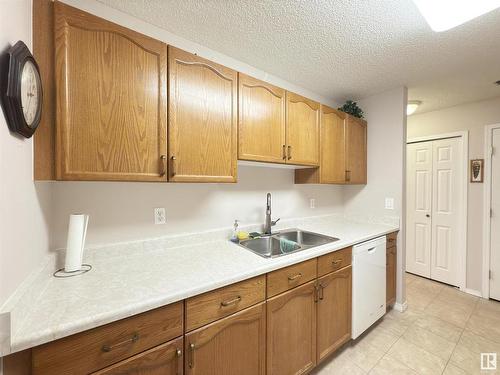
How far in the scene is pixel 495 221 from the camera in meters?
2.46

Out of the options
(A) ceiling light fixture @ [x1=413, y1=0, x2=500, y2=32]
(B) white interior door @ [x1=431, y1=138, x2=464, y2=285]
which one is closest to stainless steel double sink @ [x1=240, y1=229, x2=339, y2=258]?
(A) ceiling light fixture @ [x1=413, y1=0, x2=500, y2=32]

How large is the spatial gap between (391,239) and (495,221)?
4.47ft

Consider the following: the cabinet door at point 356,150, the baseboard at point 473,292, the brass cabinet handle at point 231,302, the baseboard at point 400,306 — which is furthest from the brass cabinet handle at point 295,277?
the baseboard at point 473,292

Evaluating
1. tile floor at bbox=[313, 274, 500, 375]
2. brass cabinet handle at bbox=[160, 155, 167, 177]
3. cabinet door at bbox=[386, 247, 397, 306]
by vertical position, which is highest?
brass cabinet handle at bbox=[160, 155, 167, 177]

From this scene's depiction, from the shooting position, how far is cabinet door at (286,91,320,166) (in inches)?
70.0

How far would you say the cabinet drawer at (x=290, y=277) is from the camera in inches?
49.3

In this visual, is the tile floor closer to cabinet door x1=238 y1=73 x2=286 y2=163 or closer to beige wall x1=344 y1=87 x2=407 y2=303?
beige wall x1=344 y1=87 x2=407 y2=303

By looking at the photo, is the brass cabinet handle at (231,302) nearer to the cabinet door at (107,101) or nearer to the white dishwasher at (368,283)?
the cabinet door at (107,101)

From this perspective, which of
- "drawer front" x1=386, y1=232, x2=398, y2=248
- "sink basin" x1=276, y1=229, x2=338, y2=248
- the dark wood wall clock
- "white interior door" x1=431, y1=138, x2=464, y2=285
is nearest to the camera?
the dark wood wall clock

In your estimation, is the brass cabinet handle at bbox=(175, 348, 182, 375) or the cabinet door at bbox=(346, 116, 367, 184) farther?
the cabinet door at bbox=(346, 116, 367, 184)

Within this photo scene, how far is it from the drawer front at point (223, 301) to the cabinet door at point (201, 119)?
625mm

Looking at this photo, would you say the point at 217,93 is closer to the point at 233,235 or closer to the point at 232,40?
the point at 232,40

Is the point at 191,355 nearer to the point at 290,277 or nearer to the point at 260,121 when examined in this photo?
the point at 290,277

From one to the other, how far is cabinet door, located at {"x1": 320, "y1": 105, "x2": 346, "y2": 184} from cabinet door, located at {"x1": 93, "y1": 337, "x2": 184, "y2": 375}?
1668 mm
